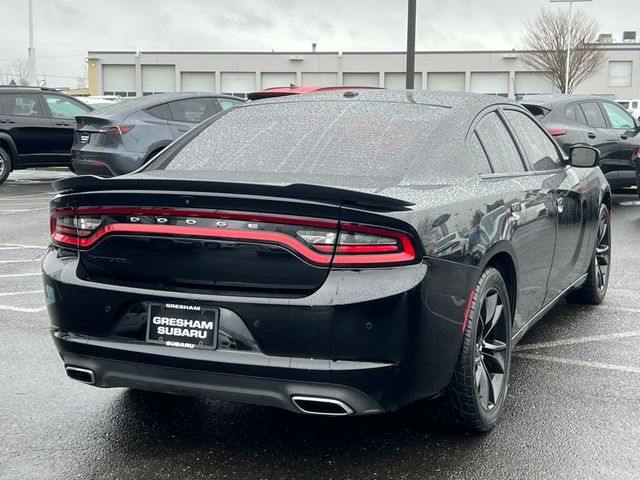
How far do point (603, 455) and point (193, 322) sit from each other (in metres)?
1.83

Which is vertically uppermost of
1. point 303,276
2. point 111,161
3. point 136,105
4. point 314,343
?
point 136,105

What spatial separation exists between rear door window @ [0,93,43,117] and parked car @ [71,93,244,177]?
354 cm

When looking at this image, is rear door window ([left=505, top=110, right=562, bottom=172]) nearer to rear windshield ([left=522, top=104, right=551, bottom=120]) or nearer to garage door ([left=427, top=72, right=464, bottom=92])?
rear windshield ([left=522, top=104, right=551, bottom=120])

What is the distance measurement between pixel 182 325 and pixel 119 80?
211 feet

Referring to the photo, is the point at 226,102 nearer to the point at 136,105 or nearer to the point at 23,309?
the point at 136,105

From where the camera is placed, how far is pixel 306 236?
305 centimetres

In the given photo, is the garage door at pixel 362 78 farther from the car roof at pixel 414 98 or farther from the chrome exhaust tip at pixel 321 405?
the chrome exhaust tip at pixel 321 405

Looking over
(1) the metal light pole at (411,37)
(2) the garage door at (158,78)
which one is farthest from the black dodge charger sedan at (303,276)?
(2) the garage door at (158,78)

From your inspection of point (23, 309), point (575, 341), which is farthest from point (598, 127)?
point (23, 309)

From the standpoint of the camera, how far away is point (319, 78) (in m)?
61.3

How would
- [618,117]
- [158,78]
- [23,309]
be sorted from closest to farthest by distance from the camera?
1. [23,309]
2. [618,117]
3. [158,78]

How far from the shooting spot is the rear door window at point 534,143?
4.79 meters

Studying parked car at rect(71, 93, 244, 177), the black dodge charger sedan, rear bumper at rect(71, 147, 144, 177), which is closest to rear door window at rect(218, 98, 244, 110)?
parked car at rect(71, 93, 244, 177)

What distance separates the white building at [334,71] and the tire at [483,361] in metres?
55.1
